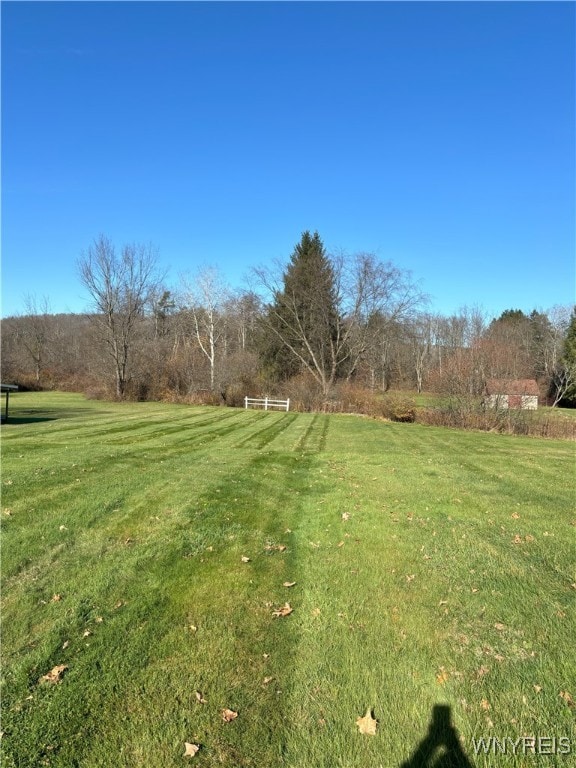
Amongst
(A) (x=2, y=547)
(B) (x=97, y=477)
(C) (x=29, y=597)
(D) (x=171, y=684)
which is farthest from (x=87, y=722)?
(B) (x=97, y=477)

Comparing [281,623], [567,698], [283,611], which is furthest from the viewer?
[283,611]

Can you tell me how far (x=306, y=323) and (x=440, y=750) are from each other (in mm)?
37721

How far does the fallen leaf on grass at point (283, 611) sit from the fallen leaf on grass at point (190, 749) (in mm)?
1399

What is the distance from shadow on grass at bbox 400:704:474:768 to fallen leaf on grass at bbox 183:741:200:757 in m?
1.15

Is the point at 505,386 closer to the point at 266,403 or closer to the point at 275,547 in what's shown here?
the point at 266,403

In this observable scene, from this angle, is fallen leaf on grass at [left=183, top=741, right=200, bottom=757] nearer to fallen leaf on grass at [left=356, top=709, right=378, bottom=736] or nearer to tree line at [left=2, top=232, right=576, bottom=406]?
fallen leaf on grass at [left=356, top=709, right=378, bottom=736]

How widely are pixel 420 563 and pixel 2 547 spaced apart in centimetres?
465

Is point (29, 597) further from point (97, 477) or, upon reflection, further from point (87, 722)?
point (97, 477)

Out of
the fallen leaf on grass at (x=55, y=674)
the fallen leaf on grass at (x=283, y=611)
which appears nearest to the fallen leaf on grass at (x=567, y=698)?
the fallen leaf on grass at (x=283, y=611)

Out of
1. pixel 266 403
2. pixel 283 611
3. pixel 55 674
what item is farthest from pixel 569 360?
pixel 55 674

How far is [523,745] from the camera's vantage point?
8.39 feet

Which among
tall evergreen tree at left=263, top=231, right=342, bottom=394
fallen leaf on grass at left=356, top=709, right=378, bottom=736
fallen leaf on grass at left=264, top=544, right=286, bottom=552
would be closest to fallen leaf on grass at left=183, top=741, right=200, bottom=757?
fallen leaf on grass at left=356, top=709, right=378, bottom=736

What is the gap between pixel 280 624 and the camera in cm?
373

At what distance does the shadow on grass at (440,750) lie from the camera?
2441 millimetres
